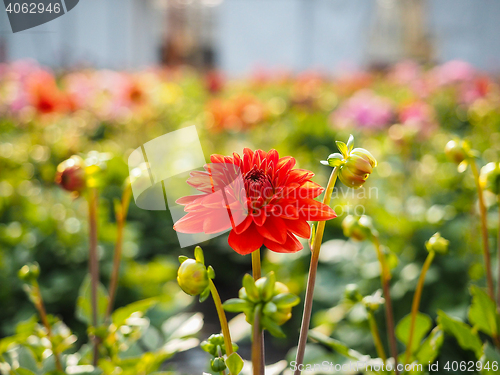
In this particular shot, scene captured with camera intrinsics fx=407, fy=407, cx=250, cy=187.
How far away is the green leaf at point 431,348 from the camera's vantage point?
0.43m

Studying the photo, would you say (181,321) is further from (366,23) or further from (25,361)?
(366,23)

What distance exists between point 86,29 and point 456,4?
599cm

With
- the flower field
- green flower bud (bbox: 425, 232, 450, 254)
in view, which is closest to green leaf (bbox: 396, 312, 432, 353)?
the flower field

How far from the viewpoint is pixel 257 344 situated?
0.27 meters

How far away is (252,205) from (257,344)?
0.30ft

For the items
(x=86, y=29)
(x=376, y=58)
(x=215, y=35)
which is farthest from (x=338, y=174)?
(x=215, y=35)

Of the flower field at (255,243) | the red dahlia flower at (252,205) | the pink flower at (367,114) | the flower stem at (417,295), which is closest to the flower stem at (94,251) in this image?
the flower field at (255,243)

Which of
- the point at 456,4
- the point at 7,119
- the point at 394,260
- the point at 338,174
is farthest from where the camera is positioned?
the point at 456,4

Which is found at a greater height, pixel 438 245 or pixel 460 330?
A: pixel 438 245

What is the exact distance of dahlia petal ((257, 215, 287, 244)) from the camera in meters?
0.25

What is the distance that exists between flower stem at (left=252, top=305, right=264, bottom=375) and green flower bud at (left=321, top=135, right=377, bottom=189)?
0.33 feet

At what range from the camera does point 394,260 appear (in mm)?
419

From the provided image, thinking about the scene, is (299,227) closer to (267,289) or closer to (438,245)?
(267,289)

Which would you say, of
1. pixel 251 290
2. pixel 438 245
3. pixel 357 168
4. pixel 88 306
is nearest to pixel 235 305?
pixel 251 290
